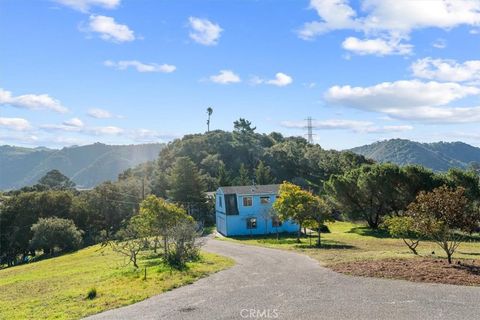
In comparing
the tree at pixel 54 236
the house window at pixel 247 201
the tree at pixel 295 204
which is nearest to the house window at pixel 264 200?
the house window at pixel 247 201

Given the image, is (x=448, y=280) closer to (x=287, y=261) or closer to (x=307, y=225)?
(x=287, y=261)

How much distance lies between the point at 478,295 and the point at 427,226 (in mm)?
8724

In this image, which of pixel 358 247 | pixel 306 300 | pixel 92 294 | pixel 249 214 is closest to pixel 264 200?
pixel 249 214

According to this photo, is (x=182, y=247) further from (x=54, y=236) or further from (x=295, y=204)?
(x=54, y=236)

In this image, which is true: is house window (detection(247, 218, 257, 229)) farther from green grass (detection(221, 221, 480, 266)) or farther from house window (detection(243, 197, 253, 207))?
green grass (detection(221, 221, 480, 266))

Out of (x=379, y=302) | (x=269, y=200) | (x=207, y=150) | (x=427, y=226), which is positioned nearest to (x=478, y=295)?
(x=379, y=302)

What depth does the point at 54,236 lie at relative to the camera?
215 ft

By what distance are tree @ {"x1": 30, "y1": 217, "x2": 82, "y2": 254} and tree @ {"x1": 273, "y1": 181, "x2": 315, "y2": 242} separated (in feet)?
119

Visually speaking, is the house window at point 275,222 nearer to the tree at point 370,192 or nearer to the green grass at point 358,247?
the green grass at point 358,247

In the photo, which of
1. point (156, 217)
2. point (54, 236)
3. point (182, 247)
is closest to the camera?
point (182, 247)

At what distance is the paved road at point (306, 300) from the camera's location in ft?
57.5

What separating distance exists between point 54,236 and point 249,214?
3055cm
